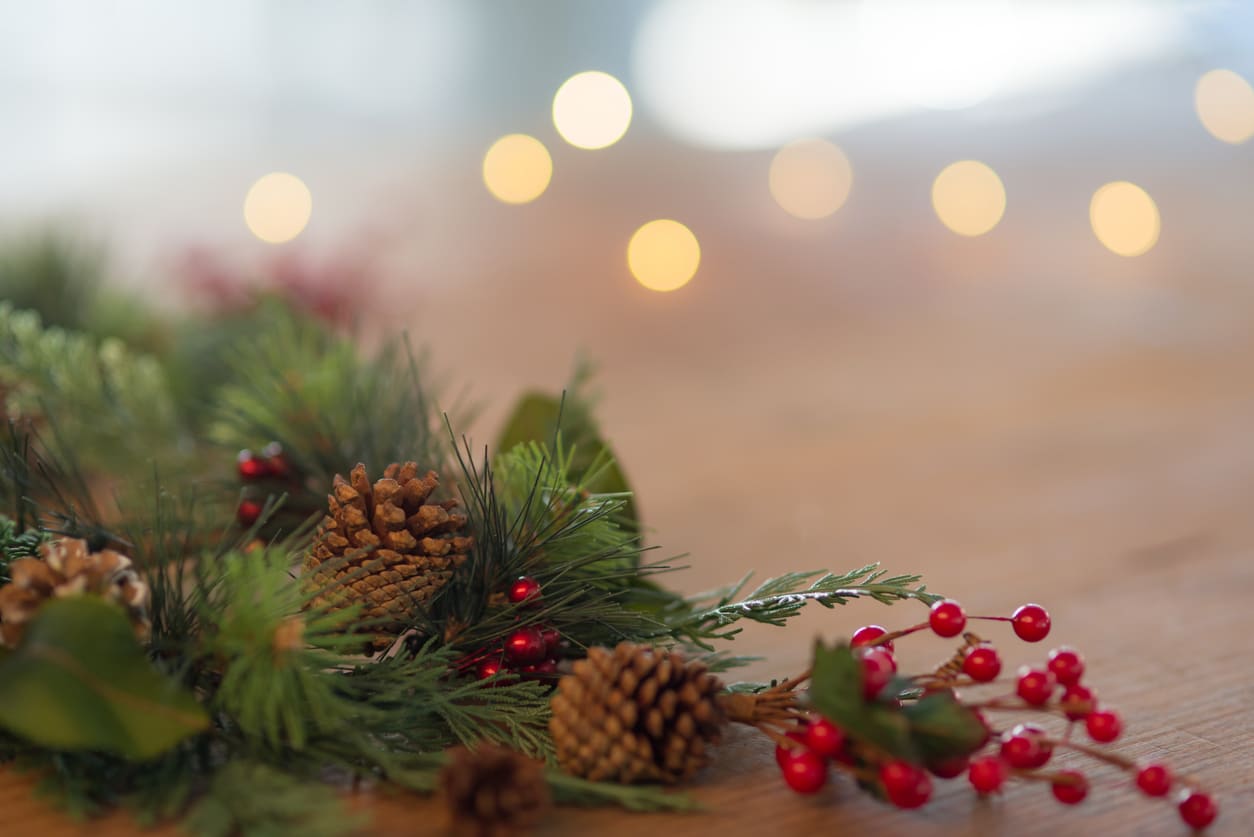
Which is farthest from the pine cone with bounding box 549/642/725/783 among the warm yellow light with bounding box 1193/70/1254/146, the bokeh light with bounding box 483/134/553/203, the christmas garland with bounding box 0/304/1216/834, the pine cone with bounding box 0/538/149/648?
the warm yellow light with bounding box 1193/70/1254/146

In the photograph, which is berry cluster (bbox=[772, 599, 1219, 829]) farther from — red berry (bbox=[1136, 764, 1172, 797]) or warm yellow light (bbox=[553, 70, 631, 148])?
warm yellow light (bbox=[553, 70, 631, 148])

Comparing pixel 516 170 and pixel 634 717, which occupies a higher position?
pixel 516 170

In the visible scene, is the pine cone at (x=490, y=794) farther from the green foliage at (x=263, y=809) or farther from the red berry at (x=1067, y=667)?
the red berry at (x=1067, y=667)

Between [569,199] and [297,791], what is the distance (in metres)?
0.97

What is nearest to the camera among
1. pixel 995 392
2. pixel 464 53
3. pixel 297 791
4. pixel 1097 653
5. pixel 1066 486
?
pixel 297 791

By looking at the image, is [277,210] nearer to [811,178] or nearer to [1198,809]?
[811,178]

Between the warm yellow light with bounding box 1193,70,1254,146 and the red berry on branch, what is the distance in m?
1.01

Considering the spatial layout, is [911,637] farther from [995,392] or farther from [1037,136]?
[1037,136]

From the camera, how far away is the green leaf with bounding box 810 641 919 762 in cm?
24

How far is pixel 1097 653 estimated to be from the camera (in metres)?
0.38

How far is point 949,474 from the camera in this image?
637mm

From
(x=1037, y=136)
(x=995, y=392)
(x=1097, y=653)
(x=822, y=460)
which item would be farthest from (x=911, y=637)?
(x=1037, y=136)

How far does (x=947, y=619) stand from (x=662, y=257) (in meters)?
0.77

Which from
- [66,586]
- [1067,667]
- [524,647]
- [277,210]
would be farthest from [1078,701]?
[277,210]
